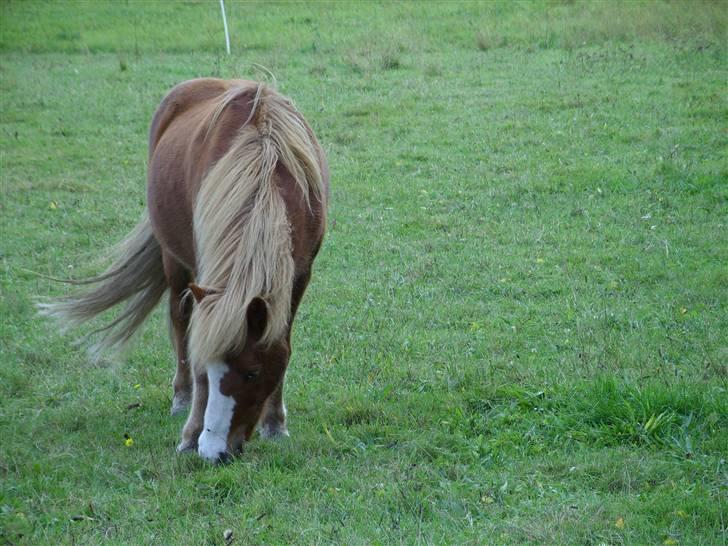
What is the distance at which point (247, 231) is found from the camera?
416 cm

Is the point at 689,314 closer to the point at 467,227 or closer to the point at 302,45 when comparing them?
the point at 467,227

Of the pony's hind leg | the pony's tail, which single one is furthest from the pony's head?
the pony's tail

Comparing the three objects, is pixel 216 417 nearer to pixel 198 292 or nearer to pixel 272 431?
pixel 198 292

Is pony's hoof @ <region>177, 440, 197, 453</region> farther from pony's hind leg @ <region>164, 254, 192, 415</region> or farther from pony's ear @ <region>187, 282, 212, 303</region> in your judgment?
pony's ear @ <region>187, 282, 212, 303</region>

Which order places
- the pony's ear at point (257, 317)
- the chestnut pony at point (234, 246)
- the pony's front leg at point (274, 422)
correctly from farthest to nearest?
the pony's front leg at point (274, 422) < the chestnut pony at point (234, 246) < the pony's ear at point (257, 317)

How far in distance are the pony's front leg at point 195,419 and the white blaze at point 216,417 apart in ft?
1.48

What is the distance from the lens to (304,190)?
177 inches

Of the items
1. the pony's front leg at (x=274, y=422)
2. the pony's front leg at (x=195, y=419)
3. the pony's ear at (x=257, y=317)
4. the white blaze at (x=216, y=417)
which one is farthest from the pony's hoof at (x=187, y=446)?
the pony's ear at (x=257, y=317)

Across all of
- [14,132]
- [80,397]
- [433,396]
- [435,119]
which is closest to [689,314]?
[433,396]

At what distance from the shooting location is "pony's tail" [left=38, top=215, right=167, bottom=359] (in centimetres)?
584

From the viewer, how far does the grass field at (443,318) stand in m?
3.99

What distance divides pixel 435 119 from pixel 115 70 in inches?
257

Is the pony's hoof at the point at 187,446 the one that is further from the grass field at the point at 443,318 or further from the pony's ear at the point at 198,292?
the pony's ear at the point at 198,292

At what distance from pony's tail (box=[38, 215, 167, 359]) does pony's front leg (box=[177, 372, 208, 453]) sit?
4.11ft
